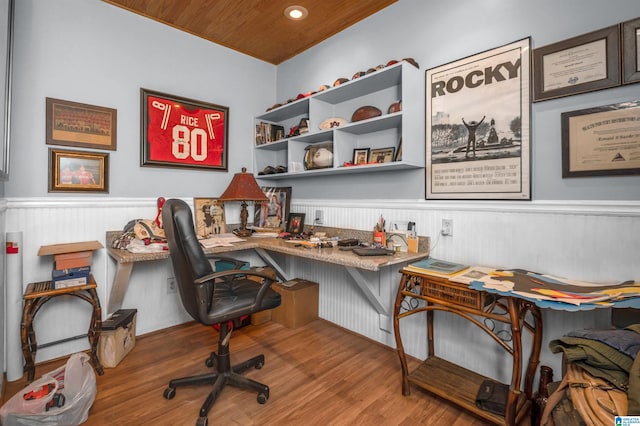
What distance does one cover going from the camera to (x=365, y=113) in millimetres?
2393

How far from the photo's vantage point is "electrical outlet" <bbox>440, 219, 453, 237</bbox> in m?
2.05

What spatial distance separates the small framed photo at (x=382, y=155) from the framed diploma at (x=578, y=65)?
936mm

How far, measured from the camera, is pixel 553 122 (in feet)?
5.45

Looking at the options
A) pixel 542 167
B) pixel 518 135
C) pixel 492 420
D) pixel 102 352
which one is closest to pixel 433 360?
pixel 492 420

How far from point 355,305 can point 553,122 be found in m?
1.88

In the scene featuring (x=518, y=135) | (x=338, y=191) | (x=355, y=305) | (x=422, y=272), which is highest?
(x=518, y=135)

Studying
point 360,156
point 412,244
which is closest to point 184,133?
point 360,156

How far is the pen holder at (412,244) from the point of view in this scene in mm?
2146

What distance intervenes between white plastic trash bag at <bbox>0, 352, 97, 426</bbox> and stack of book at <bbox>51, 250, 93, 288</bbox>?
1.57 feet

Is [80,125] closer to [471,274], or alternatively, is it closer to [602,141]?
[471,274]

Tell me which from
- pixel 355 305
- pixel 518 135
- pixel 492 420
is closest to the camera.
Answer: pixel 492 420

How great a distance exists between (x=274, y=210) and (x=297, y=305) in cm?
100

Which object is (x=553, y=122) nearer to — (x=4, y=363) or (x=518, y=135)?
(x=518, y=135)

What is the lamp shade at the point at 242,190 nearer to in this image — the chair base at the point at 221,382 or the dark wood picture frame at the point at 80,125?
the dark wood picture frame at the point at 80,125
